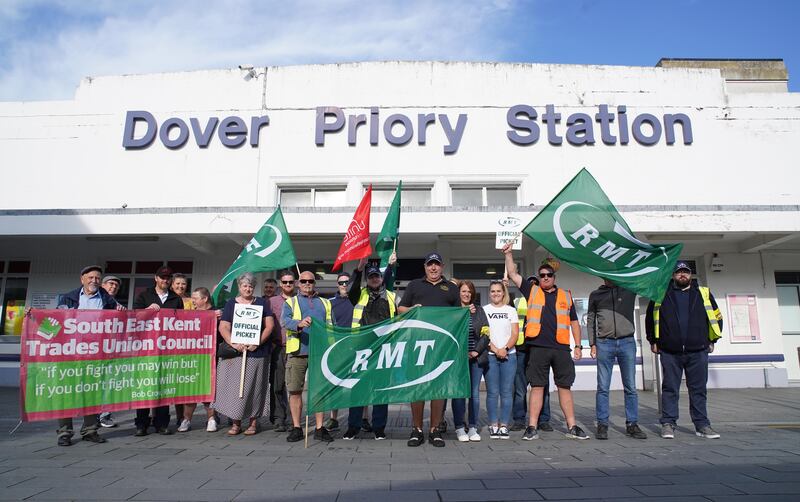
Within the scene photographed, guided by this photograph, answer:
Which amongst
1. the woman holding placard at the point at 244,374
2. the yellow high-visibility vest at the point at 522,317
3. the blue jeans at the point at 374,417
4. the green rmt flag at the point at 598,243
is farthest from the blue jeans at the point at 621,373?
the woman holding placard at the point at 244,374

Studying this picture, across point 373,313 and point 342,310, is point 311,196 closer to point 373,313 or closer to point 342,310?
Result: point 342,310

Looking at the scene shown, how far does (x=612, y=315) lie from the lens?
5.80m

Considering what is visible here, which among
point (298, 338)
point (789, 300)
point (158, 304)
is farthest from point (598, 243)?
point (789, 300)

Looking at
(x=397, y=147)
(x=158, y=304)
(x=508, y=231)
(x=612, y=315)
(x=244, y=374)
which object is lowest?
(x=244, y=374)

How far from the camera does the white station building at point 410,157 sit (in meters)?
11.5

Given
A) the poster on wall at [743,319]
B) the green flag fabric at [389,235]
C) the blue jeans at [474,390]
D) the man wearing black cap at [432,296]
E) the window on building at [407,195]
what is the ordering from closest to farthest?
the man wearing black cap at [432,296] < the blue jeans at [474,390] < the green flag fabric at [389,235] < the poster on wall at [743,319] < the window on building at [407,195]

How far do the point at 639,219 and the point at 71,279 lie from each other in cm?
1296

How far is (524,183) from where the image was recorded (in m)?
11.8

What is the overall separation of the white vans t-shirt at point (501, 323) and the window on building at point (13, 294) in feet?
38.4

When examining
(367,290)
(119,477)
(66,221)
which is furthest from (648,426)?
(66,221)

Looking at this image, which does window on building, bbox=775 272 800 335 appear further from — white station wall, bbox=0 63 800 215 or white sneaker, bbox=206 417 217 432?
white sneaker, bbox=206 417 217 432

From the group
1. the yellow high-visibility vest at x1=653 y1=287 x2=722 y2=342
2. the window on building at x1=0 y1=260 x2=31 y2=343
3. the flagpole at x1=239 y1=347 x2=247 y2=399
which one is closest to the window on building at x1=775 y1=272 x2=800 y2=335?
the yellow high-visibility vest at x1=653 y1=287 x2=722 y2=342

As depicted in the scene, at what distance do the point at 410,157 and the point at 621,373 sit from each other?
7.58 meters

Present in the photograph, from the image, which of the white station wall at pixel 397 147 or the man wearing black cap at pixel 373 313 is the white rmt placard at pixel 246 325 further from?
the white station wall at pixel 397 147
